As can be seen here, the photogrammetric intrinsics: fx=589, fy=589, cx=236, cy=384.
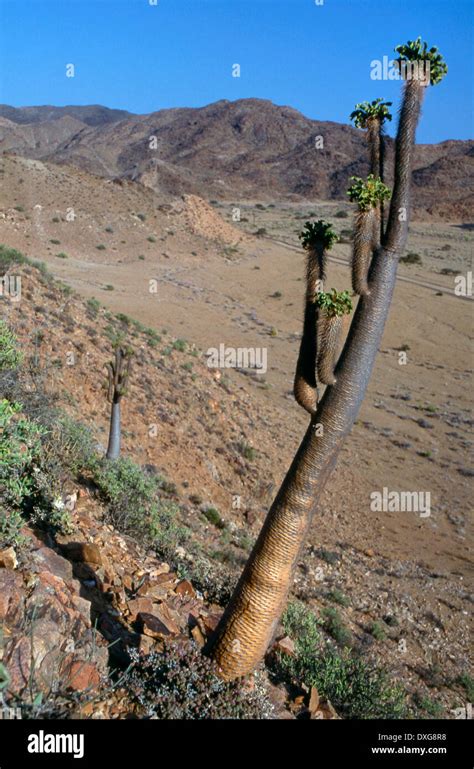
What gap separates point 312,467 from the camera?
400 cm

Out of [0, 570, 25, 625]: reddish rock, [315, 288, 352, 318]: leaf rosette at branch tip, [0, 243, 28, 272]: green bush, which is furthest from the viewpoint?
[0, 243, 28, 272]: green bush

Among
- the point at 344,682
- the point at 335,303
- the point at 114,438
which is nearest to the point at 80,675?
the point at 344,682

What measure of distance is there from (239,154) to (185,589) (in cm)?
10430

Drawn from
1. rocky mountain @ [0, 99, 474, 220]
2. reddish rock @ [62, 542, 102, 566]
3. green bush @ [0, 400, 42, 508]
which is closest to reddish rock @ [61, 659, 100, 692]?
green bush @ [0, 400, 42, 508]

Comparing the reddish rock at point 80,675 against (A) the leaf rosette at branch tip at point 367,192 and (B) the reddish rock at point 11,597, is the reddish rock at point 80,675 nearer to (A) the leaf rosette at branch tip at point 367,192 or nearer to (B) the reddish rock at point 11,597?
(B) the reddish rock at point 11,597

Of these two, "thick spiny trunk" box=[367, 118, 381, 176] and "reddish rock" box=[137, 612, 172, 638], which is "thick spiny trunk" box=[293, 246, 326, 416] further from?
"reddish rock" box=[137, 612, 172, 638]

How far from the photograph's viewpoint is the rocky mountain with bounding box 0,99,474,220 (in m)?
75.4

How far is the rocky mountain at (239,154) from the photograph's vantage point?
7544 centimetres

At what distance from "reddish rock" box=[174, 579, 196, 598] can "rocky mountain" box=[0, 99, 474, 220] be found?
6473cm

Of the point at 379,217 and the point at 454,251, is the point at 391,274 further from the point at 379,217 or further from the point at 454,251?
the point at 454,251

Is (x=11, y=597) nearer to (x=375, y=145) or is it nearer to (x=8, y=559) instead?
(x=8, y=559)
